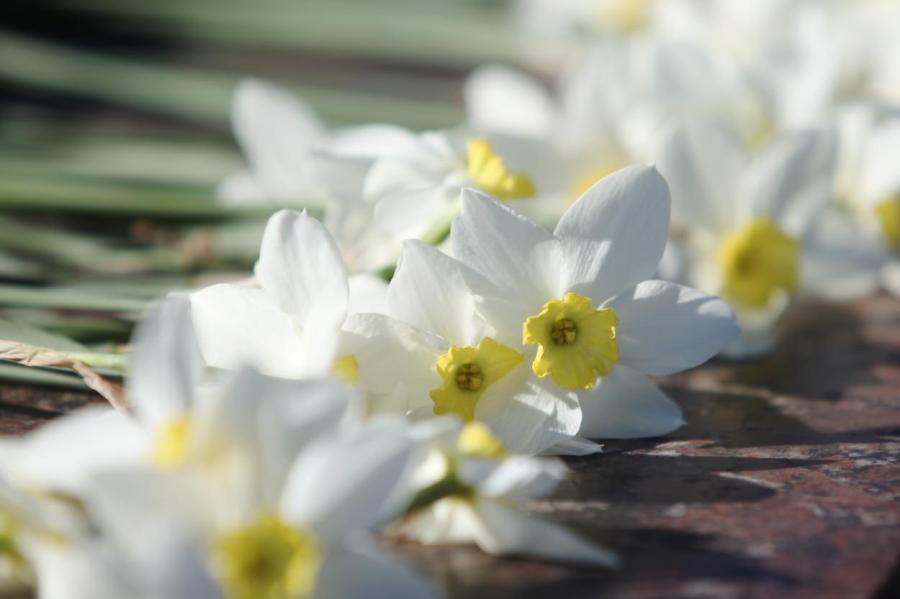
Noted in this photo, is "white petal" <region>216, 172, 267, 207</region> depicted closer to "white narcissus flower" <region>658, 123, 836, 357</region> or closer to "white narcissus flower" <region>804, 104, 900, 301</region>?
"white narcissus flower" <region>658, 123, 836, 357</region>

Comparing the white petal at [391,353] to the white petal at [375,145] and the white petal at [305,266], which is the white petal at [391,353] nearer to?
the white petal at [305,266]

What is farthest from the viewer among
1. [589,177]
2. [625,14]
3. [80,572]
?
[625,14]

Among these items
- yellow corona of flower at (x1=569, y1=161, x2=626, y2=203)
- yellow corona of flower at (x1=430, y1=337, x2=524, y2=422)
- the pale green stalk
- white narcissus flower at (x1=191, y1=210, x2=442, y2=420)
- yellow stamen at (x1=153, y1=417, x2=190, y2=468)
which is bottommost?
yellow stamen at (x1=153, y1=417, x2=190, y2=468)

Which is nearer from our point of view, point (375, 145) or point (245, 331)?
point (245, 331)

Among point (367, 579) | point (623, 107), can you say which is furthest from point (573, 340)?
point (623, 107)

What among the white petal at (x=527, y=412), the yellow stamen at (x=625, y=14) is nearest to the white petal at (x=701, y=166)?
the white petal at (x=527, y=412)

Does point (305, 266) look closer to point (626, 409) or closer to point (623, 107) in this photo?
point (626, 409)

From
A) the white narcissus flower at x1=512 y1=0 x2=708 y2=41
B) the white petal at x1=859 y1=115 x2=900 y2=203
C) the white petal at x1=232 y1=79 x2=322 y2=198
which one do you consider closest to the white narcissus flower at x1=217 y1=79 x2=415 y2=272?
the white petal at x1=232 y1=79 x2=322 y2=198
